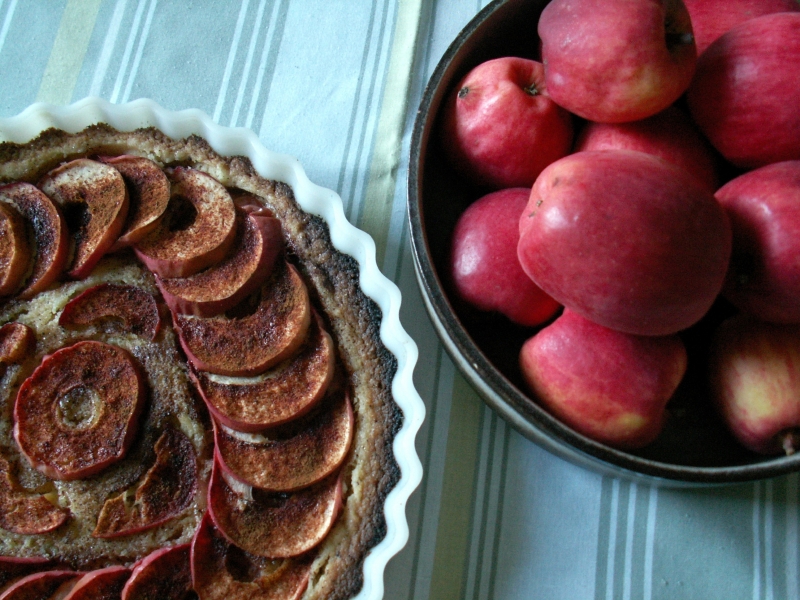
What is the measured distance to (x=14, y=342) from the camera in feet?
3.61

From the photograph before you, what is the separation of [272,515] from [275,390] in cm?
20

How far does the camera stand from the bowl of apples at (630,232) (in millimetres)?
858

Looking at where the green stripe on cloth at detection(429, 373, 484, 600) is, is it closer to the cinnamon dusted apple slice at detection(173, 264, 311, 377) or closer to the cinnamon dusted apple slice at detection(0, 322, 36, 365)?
the cinnamon dusted apple slice at detection(173, 264, 311, 377)

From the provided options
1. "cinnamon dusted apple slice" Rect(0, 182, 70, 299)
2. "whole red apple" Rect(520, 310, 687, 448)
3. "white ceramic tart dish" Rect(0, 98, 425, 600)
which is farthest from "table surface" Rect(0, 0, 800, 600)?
"cinnamon dusted apple slice" Rect(0, 182, 70, 299)

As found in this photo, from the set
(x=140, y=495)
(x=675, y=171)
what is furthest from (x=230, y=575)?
(x=675, y=171)

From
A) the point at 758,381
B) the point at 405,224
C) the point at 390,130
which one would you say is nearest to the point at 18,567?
the point at 405,224

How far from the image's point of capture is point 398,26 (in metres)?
1.42

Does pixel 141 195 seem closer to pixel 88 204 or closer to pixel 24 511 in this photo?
pixel 88 204

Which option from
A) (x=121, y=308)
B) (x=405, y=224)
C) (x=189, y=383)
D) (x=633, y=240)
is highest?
(x=405, y=224)

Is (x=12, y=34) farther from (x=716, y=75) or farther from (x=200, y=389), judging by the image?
(x=716, y=75)

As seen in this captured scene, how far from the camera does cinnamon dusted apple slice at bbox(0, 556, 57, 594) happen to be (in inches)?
40.5

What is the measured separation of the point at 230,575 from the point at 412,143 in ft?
2.40

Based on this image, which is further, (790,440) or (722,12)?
(722,12)

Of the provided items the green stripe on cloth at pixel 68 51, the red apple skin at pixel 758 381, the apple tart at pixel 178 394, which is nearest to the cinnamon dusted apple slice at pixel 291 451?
the apple tart at pixel 178 394
